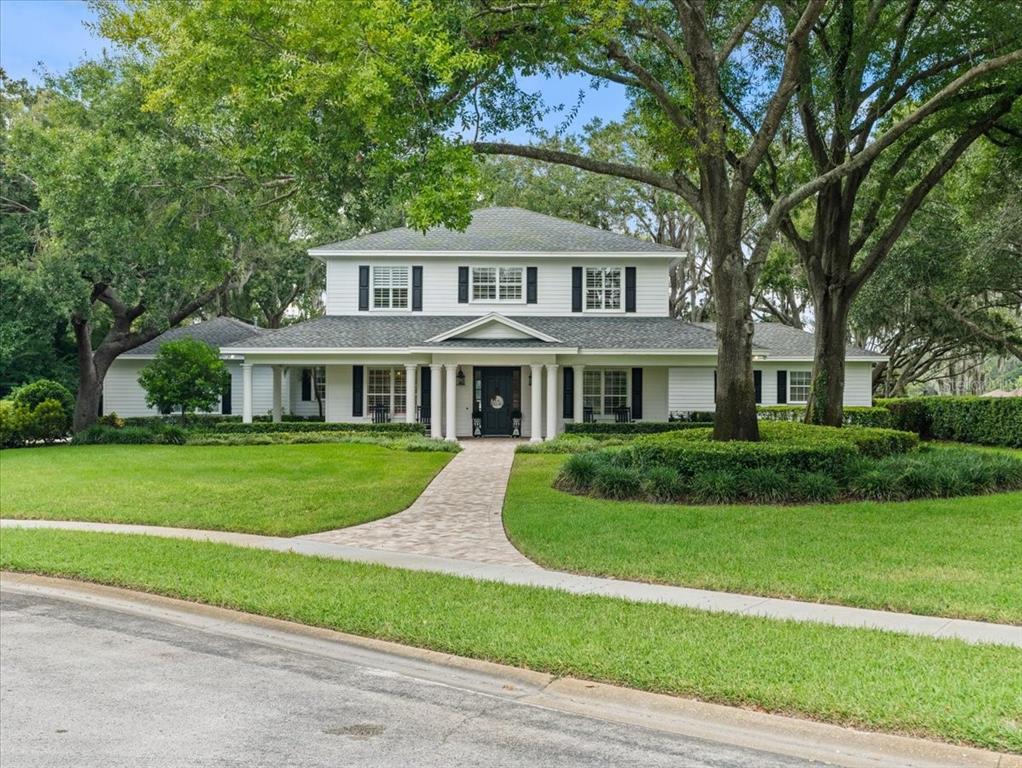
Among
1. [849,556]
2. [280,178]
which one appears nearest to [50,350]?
[280,178]

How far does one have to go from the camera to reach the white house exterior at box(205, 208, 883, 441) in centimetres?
2817

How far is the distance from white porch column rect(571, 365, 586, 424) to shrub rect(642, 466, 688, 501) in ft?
43.1

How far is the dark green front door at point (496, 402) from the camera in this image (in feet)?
96.7

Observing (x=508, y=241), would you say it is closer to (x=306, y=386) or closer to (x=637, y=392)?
(x=637, y=392)

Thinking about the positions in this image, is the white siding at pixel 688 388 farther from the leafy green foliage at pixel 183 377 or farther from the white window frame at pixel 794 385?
the leafy green foliage at pixel 183 377

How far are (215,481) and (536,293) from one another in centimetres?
1516

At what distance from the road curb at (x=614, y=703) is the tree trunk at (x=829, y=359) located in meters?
16.5

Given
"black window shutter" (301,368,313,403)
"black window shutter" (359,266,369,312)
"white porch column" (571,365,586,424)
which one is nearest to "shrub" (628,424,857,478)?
"white porch column" (571,365,586,424)

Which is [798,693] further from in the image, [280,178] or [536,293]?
[536,293]

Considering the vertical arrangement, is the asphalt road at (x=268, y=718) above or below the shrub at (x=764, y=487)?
below

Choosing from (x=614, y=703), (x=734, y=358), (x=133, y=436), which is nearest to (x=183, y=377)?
(x=133, y=436)

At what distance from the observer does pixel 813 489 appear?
14.3 meters

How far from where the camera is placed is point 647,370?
29531mm

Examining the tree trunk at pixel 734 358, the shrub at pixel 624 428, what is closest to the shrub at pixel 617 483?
the tree trunk at pixel 734 358
